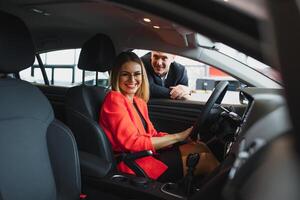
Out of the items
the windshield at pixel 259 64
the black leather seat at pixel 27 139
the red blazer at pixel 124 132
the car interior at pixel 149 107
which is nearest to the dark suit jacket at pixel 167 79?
the car interior at pixel 149 107

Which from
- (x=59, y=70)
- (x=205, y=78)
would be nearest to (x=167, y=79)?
(x=205, y=78)

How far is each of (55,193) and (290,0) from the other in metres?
1.47

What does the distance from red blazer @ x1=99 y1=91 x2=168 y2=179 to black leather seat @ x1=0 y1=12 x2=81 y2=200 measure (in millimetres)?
401

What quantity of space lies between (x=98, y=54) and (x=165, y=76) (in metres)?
0.92

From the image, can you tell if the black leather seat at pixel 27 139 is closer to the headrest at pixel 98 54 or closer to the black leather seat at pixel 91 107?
the black leather seat at pixel 91 107

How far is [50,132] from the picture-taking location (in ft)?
5.89

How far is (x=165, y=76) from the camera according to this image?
10.6ft

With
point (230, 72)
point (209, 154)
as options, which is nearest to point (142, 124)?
point (209, 154)

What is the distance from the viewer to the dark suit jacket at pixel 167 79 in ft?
10.3

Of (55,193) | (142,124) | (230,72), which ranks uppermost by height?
(230,72)

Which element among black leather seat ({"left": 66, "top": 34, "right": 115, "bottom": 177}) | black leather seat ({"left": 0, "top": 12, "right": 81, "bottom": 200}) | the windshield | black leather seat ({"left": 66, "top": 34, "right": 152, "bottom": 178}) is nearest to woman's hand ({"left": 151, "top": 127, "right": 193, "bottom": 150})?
black leather seat ({"left": 66, "top": 34, "right": 152, "bottom": 178})

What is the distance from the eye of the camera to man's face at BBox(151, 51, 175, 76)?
309 cm

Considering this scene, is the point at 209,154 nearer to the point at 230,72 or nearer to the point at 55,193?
the point at 230,72

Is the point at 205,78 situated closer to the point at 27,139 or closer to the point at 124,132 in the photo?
the point at 124,132
